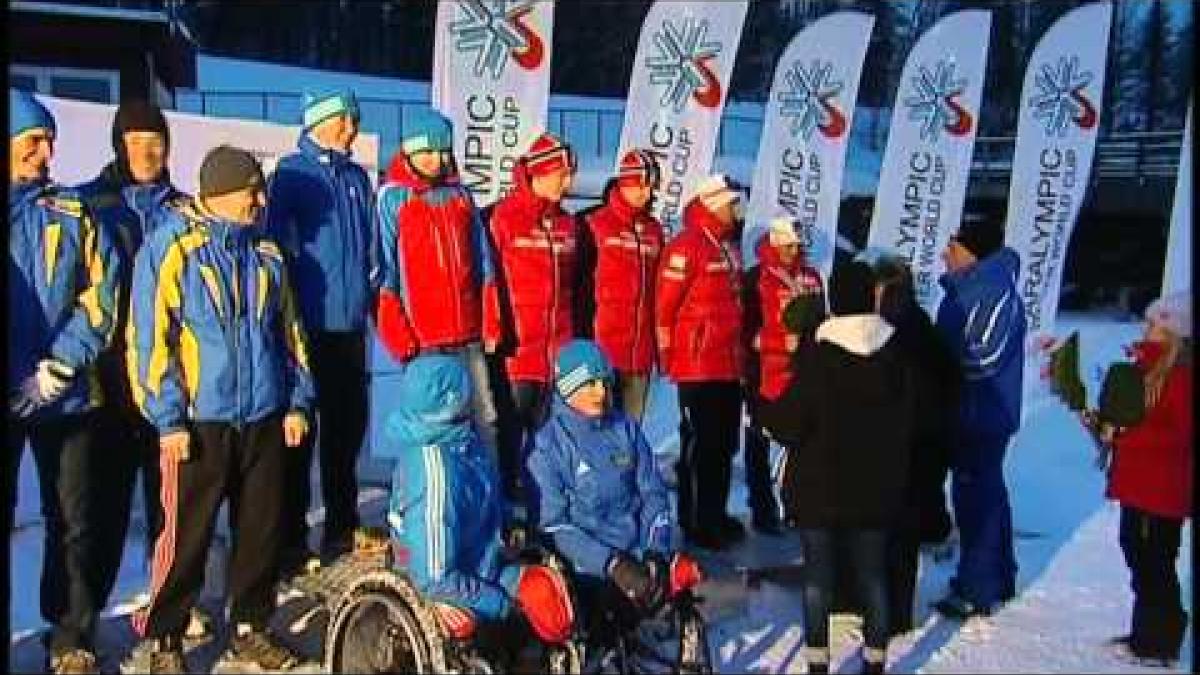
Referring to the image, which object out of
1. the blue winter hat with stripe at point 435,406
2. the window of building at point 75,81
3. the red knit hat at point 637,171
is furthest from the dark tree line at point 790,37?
the blue winter hat with stripe at point 435,406

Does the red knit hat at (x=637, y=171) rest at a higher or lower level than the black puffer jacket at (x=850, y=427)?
higher

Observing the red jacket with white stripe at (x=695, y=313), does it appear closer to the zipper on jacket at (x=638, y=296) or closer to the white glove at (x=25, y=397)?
the zipper on jacket at (x=638, y=296)

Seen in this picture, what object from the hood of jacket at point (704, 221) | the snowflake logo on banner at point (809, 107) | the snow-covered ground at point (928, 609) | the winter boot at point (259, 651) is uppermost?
the snowflake logo on banner at point (809, 107)

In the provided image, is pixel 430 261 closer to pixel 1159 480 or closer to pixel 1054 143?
pixel 1159 480

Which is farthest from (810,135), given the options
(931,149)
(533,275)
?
(533,275)

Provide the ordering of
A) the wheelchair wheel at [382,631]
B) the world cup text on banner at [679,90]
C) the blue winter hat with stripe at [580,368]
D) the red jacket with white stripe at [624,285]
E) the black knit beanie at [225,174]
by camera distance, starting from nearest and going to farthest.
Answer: the wheelchair wheel at [382,631]
the black knit beanie at [225,174]
the blue winter hat with stripe at [580,368]
the red jacket with white stripe at [624,285]
the world cup text on banner at [679,90]

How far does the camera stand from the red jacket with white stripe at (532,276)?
5.84 m

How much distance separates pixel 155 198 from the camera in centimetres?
497

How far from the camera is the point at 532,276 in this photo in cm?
585

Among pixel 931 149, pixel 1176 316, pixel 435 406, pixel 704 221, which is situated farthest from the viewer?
pixel 931 149

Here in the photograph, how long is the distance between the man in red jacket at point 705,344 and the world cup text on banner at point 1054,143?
17.2 ft

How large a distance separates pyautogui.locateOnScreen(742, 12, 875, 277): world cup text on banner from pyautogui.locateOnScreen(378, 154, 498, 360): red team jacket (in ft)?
18.1

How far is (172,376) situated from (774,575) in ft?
9.01

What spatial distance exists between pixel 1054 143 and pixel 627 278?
247 inches
